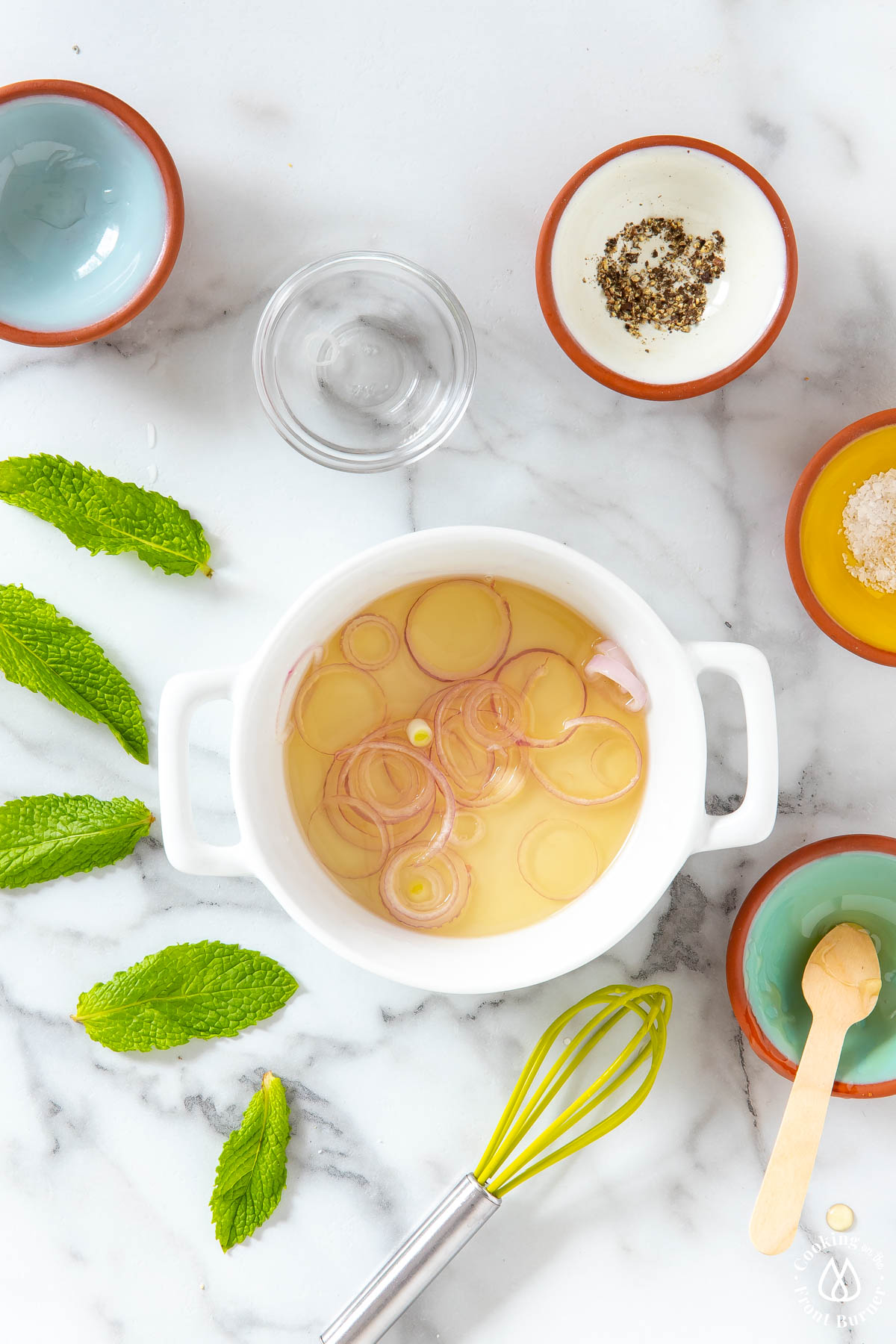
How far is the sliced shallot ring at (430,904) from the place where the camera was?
963 mm

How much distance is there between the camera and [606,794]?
0.97 m

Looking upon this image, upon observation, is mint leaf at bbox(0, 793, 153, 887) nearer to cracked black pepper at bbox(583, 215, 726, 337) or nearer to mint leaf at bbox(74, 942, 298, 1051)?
mint leaf at bbox(74, 942, 298, 1051)

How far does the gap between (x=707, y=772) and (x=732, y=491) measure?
306 mm

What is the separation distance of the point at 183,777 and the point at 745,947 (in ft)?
1.94

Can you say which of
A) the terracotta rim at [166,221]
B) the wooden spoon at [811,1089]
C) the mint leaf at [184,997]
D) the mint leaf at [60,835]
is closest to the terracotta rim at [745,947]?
the wooden spoon at [811,1089]

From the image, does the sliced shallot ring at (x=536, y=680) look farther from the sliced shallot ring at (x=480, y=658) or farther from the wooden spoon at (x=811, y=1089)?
the wooden spoon at (x=811, y=1089)

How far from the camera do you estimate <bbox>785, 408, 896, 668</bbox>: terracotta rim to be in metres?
0.93

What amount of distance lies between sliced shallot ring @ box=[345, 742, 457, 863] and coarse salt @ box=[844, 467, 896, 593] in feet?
1.59

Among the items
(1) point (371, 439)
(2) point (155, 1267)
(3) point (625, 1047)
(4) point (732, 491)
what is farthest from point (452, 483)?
(2) point (155, 1267)

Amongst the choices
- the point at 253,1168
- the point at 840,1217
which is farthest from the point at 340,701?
the point at 840,1217

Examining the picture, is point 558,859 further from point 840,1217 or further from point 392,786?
point 840,1217

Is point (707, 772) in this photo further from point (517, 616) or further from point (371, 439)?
point (371, 439)

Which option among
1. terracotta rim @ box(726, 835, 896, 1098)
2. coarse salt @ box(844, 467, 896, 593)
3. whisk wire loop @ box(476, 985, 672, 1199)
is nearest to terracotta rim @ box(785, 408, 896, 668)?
coarse salt @ box(844, 467, 896, 593)

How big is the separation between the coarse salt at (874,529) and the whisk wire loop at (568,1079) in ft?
1.59
